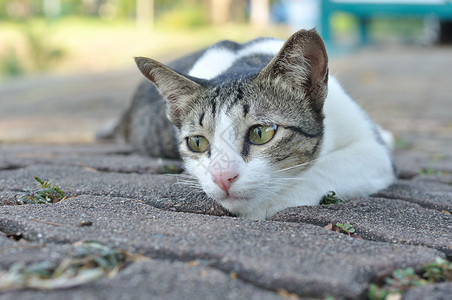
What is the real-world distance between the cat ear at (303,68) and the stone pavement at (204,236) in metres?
0.57

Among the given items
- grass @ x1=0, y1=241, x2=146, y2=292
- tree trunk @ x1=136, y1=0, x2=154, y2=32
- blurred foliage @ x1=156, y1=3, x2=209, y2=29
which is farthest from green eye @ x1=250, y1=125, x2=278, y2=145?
tree trunk @ x1=136, y1=0, x2=154, y2=32

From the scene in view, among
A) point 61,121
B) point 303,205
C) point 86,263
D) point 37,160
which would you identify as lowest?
point 61,121

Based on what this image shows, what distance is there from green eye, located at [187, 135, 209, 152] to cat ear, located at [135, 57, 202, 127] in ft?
0.80

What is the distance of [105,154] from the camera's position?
12.4 feet

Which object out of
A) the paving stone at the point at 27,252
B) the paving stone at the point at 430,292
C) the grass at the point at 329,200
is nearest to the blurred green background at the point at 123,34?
the grass at the point at 329,200

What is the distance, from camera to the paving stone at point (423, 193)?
Answer: 2.27 metres

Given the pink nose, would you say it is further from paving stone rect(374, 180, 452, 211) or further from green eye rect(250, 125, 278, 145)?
paving stone rect(374, 180, 452, 211)

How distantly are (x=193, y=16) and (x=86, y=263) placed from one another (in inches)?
672

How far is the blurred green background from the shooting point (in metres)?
14.1

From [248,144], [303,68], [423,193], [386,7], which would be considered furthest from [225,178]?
[386,7]

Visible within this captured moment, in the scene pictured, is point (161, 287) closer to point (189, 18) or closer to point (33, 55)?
point (33, 55)

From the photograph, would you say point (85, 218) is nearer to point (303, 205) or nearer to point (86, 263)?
point (86, 263)

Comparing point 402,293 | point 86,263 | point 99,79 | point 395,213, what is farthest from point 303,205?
point 99,79

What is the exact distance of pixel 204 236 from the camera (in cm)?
159
